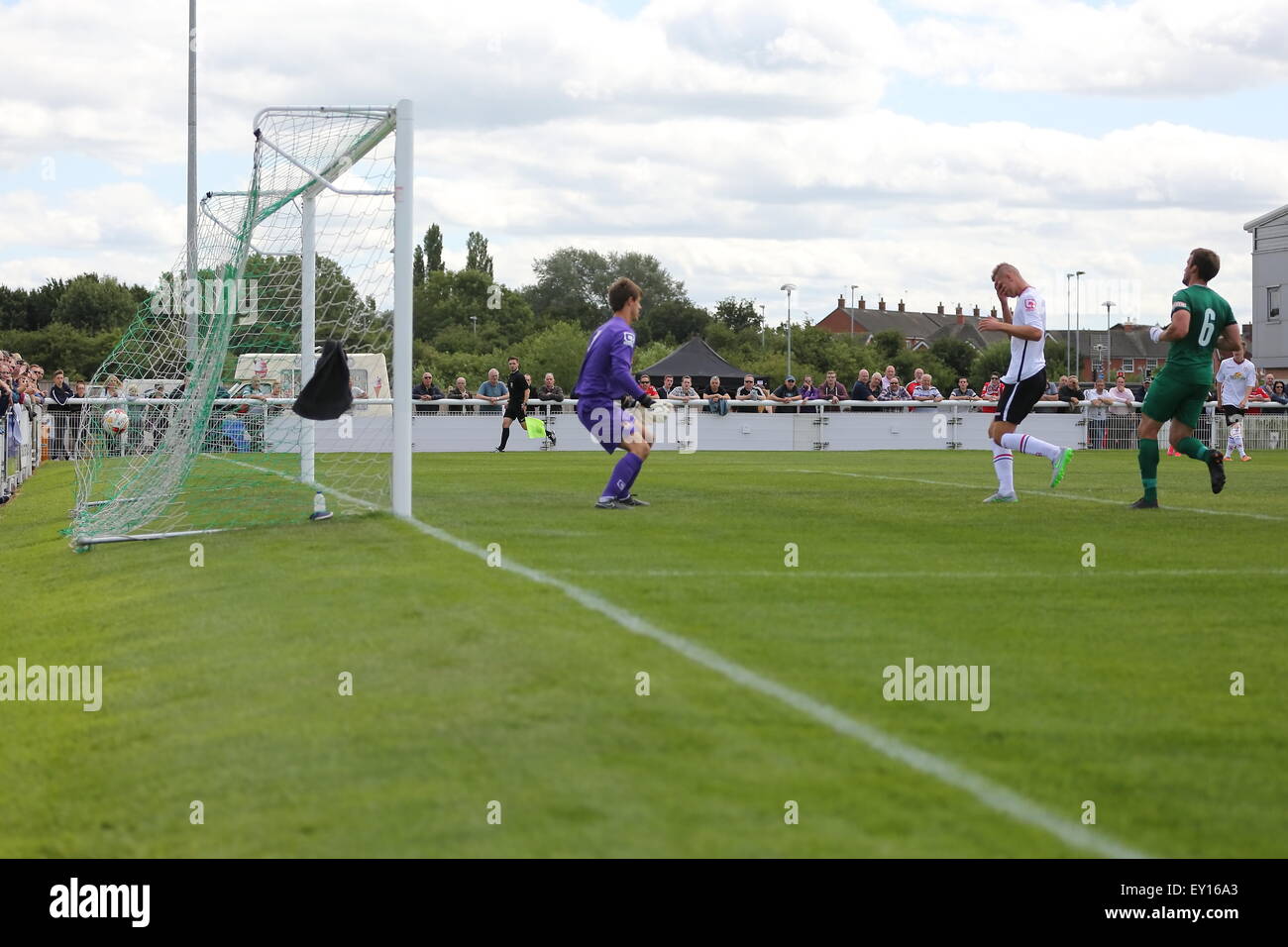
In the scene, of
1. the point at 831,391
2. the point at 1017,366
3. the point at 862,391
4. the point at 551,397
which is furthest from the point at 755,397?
the point at 1017,366

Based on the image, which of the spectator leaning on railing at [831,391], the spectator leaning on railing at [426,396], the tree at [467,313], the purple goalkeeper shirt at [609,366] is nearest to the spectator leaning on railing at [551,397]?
the spectator leaning on railing at [426,396]

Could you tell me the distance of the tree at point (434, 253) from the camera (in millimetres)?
140750

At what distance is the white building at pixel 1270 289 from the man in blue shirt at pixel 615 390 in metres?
62.9

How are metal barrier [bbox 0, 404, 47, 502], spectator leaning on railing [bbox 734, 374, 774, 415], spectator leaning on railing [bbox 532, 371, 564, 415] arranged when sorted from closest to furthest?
metal barrier [bbox 0, 404, 47, 502] < spectator leaning on railing [bbox 532, 371, 564, 415] < spectator leaning on railing [bbox 734, 374, 774, 415]

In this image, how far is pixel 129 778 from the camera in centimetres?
511

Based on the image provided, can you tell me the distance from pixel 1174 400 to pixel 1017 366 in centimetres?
153

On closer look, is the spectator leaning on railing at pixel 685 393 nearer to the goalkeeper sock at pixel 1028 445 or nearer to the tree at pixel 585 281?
the goalkeeper sock at pixel 1028 445

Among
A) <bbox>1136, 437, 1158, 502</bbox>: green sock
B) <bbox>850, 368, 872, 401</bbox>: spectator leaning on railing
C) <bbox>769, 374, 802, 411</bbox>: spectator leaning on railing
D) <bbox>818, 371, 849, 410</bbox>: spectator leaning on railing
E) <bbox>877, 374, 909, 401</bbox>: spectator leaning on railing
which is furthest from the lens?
<bbox>877, 374, 909, 401</bbox>: spectator leaning on railing

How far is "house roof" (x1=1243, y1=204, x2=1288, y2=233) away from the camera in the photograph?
230 feet

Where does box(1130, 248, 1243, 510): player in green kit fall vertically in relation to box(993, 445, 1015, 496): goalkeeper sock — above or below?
above

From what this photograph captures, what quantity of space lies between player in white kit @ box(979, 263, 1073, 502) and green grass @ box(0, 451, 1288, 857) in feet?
10.8

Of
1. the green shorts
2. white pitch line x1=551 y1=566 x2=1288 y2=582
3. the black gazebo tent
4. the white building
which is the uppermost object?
the white building

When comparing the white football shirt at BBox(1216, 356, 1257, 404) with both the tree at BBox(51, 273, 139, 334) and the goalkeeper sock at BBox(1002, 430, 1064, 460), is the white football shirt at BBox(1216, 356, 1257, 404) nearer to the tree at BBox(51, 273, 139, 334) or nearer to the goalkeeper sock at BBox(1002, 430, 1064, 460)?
the goalkeeper sock at BBox(1002, 430, 1064, 460)

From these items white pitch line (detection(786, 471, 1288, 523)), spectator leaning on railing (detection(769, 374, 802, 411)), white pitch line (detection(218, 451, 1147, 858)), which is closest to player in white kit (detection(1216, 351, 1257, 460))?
spectator leaning on railing (detection(769, 374, 802, 411))
